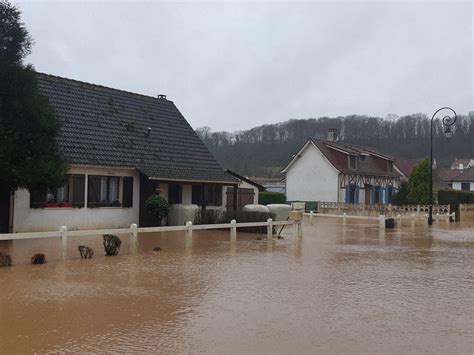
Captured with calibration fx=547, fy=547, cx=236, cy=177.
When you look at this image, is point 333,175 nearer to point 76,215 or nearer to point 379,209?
point 379,209

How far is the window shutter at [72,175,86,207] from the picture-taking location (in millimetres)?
21094

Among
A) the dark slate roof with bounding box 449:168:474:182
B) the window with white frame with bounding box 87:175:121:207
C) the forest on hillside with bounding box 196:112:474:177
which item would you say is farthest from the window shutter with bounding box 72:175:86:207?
the dark slate roof with bounding box 449:168:474:182

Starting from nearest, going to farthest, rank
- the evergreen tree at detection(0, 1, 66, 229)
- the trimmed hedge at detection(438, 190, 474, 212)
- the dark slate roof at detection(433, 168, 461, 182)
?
the evergreen tree at detection(0, 1, 66, 229)
the trimmed hedge at detection(438, 190, 474, 212)
the dark slate roof at detection(433, 168, 461, 182)

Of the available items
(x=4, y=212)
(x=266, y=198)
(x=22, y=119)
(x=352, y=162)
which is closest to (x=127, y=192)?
(x=4, y=212)

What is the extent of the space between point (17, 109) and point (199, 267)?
687 centimetres

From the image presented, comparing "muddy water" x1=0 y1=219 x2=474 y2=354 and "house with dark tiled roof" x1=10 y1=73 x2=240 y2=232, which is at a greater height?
"house with dark tiled roof" x1=10 y1=73 x2=240 y2=232

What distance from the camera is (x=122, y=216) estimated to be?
22750mm

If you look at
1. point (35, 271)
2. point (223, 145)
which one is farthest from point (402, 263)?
point (223, 145)

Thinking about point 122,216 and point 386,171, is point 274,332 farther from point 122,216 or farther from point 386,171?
point 386,171

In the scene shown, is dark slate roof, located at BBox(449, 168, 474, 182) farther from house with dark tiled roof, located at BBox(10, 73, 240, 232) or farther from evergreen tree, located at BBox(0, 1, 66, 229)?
evergreen tree, located at BBox(0, 1, 66, 229)

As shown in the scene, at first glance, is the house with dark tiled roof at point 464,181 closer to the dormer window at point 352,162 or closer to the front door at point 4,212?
the dormer window at point 352,162

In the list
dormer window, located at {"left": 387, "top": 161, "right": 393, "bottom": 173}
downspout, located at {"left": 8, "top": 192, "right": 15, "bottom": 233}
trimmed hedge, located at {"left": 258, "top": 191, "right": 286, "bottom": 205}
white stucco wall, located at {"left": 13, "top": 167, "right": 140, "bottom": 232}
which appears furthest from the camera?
dormer window, located at {"left": 387, "top": 161, "right": 393, "bottom": 173}

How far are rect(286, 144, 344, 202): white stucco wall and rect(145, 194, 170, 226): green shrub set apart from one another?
92.2ft

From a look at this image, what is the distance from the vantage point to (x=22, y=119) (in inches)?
598
